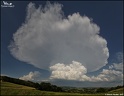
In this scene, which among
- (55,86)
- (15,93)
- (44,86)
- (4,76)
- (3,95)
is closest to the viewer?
(3,95)

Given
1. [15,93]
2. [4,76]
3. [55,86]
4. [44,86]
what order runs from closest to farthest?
[15,93] → [44,86] → [55,86] → [4,76]

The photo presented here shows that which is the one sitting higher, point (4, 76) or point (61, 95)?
point (4, 76)

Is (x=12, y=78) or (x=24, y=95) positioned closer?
(x=24, y=95)

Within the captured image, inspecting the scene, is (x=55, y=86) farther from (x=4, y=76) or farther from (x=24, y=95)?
(x=24, y=95)

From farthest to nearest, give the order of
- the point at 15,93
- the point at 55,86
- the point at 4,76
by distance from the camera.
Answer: the point at 4,76
the point at 55,86
the point at 15,93

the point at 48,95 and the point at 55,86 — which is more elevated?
the point at 55,86

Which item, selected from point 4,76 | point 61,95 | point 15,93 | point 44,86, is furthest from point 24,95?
point 4,76

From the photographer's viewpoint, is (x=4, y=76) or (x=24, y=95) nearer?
(x=24, y=95)

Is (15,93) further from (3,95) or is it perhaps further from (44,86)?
(44,86)

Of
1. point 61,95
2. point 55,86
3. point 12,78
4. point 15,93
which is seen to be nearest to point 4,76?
point 12,78

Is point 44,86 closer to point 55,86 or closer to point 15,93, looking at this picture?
point 55,86
